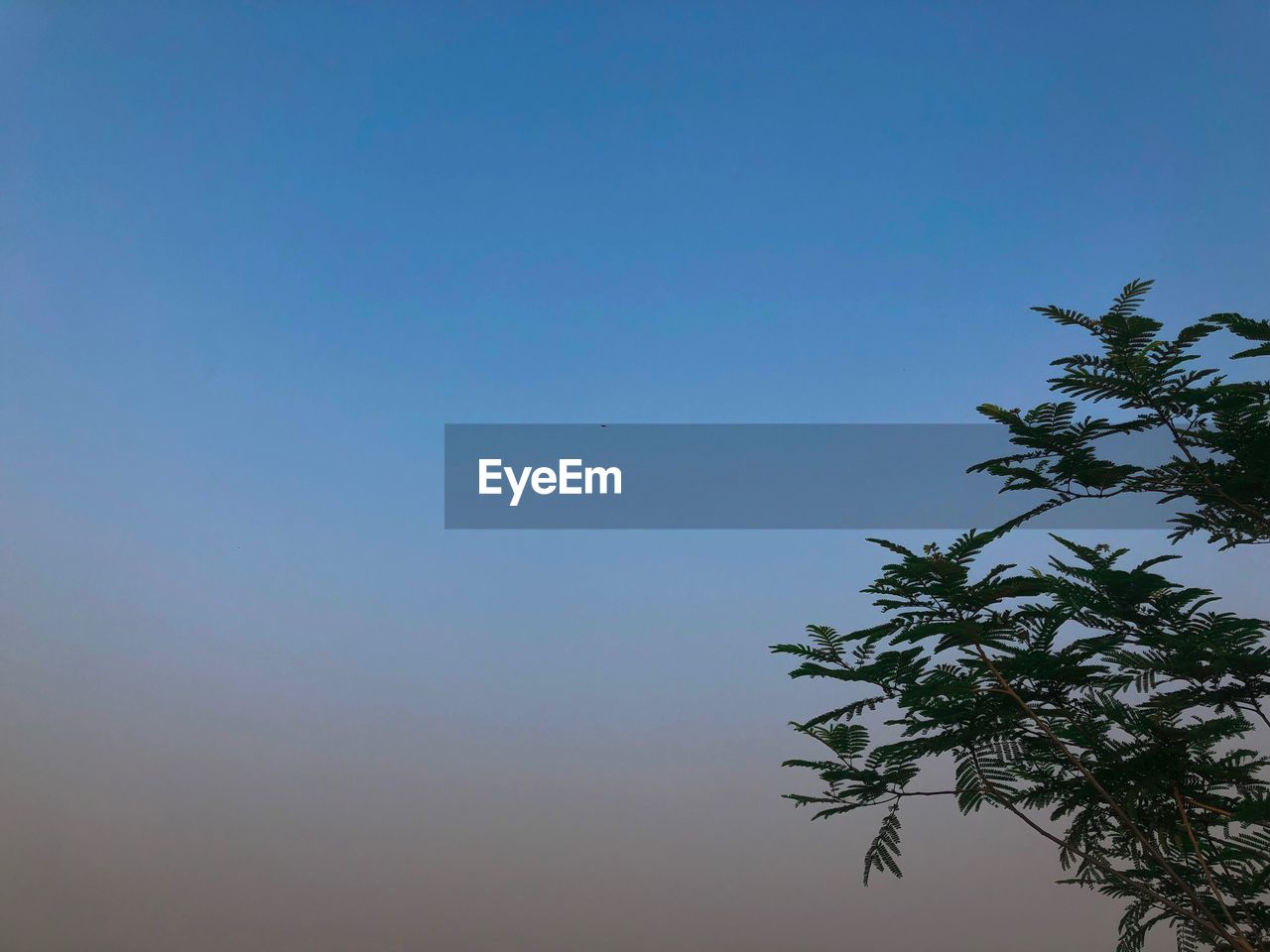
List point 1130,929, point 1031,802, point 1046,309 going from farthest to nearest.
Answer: point 1130,929, point 1031,802, point 1046,309

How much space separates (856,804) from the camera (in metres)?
2.29

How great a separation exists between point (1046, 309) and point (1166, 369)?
32 centimetres

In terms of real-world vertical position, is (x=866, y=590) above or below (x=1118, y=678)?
above

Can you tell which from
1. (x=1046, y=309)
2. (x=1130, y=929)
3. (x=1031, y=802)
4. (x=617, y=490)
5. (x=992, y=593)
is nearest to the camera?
(x=992, y=593)

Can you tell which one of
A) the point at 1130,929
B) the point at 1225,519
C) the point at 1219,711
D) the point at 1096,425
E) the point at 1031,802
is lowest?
the point at 1130,929

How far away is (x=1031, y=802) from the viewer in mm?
2469

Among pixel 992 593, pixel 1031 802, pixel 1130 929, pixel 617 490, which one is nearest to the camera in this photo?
pixel 992 593

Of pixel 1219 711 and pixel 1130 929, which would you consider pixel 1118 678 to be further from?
pixel 1130 929

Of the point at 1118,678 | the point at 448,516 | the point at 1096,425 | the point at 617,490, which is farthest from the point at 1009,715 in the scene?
the point at 448,516

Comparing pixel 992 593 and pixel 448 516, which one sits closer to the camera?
pixel 992 593

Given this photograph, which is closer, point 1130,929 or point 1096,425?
point 1096,425

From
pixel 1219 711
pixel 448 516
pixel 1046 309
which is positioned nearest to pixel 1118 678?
pixel 1219 711

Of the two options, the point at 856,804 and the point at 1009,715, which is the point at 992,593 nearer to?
the point at 1009,715

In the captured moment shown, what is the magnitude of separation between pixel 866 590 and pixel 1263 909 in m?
1.30
